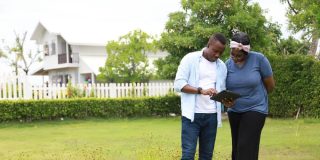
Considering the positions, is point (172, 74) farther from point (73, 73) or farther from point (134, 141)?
point (73, 73)

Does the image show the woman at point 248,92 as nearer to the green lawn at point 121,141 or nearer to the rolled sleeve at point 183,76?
the rolled sleeve at point 183,76

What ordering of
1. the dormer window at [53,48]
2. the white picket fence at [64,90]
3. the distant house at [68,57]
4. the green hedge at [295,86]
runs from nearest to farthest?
the green hedge at [295,86] → the white picket fence at [64,90] → the distant house at [68,57] → the dormer window at [53,48]

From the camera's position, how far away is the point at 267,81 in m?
5.28

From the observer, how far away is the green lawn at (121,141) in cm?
850

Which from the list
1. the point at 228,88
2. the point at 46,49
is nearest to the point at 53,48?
the point at 46,49

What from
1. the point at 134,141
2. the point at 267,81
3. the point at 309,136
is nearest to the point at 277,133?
the point at 309,136

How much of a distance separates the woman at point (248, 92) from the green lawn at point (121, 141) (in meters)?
1.25

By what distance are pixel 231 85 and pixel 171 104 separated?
562 inches

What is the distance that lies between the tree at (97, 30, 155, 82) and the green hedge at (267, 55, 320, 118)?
13.3 meters

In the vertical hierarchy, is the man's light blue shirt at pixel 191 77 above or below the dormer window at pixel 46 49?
below

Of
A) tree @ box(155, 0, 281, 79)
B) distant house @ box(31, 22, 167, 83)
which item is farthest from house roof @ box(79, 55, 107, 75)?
tree @ box(155, 0, 281, 79)

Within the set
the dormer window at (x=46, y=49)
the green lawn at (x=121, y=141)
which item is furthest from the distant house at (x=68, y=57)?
the green lawn at (x=121, y=141)

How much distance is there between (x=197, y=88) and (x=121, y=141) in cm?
634

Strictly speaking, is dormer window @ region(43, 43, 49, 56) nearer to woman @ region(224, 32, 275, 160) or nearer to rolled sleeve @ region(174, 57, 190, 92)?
rolled sleeve @ region(174, 57, 190, 92)
